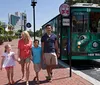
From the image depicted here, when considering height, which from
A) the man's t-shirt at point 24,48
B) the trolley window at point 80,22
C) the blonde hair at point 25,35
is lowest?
the man's t-shirt at point 24,48

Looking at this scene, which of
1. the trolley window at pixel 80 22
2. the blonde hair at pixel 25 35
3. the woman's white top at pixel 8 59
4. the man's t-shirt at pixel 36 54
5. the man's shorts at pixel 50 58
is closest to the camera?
the blonde hair at pixel 25 35

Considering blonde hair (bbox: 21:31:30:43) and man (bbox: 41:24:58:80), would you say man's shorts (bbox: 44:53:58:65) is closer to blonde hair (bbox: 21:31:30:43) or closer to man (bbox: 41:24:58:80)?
man (bbox: 41:24:58:80)

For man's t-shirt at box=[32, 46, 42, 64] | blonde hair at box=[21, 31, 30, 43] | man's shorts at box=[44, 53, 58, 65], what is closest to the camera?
blonde hair at box=[21, 31, 30, 43]

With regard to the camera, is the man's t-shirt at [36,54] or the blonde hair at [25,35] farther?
the man's t-shirt at [36,54]

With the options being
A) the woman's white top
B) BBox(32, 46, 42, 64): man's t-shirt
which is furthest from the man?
the woman's white top

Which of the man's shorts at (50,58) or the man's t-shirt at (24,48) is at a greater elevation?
the man's t-shirt at (24,48)

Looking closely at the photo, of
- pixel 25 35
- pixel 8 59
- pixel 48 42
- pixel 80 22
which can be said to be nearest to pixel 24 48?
pixel 25 35

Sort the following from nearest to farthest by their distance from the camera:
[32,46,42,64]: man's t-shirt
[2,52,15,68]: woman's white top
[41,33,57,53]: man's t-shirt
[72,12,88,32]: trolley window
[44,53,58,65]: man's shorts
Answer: [2,52,15,68]: woman's white top → [32,46,42,64]: man's t-shirt → [41,33,57,53]: man's t-shirt → [44,53,58,65]: man's shorts → [72,12,88,32]: trolley window

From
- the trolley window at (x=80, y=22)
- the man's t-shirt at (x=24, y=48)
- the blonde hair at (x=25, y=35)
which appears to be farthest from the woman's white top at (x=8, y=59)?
the trolley window at (x=80, y=22)

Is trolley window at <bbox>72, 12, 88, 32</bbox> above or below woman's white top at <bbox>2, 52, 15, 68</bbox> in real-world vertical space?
above

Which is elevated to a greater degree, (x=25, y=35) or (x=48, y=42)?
(x=25, y=35)

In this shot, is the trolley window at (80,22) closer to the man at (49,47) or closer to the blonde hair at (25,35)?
the man at (49,47)

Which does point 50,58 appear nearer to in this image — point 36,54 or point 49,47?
point 49,47

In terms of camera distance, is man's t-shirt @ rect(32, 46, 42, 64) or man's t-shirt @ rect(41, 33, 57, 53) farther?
man's t-shirt @ rect(41, 33, 57, 53)
